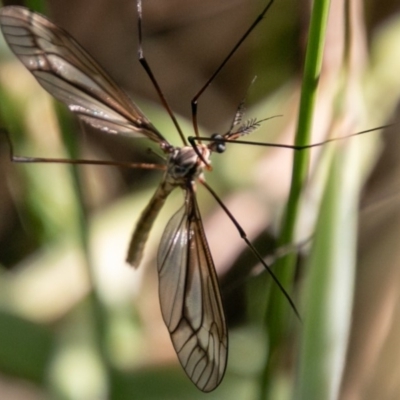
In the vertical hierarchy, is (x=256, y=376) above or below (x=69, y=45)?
below

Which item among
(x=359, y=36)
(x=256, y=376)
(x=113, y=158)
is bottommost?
(x=256, y=376)

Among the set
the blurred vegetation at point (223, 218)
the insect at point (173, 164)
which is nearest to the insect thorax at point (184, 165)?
the insect at point (173, 164)

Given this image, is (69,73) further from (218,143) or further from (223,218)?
(223,218)

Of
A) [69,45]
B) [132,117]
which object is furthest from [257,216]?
[69,45]

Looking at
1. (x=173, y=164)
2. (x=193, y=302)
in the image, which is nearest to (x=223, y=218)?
(x=173, y=164)

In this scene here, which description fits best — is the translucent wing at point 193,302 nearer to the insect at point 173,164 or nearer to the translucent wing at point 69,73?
the insect at point 173,164

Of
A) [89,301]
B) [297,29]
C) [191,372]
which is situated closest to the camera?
[191,372]

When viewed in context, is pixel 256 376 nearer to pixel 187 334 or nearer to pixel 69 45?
pixel 187 334

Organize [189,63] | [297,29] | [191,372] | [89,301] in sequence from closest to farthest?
[191,372] < [89,301] < [297,29] < [189,63]
